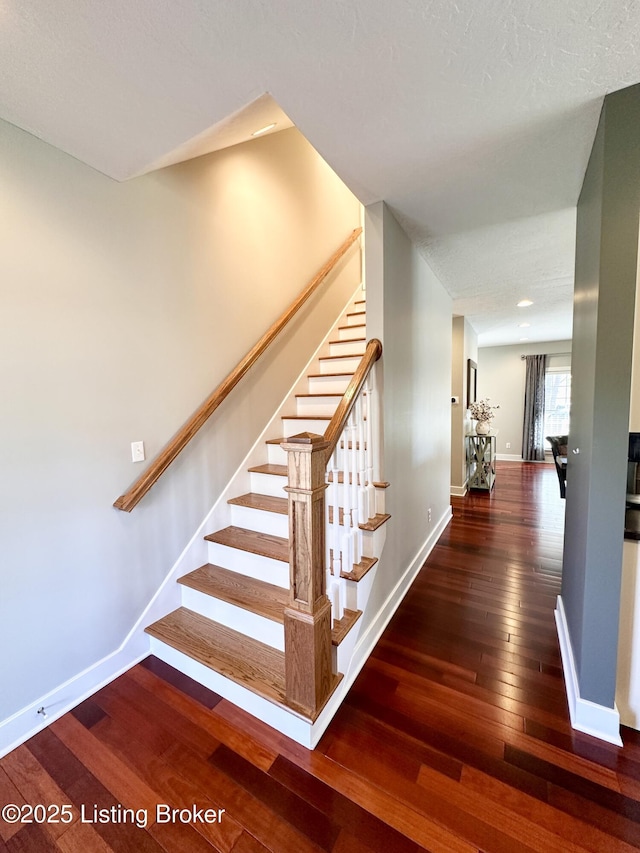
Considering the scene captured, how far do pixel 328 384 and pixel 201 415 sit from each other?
1.25 meters

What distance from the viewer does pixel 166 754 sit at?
1.33 m

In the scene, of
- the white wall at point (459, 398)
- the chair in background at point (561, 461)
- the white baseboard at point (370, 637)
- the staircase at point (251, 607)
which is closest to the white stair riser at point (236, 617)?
the staircase at point (251, 607)

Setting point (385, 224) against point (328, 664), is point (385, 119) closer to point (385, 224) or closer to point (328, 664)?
point (385, 224)

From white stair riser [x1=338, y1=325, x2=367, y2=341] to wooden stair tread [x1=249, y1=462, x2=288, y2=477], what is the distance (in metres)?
1.46

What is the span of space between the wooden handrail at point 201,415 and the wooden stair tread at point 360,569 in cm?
106

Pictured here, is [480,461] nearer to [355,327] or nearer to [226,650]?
[355,327]

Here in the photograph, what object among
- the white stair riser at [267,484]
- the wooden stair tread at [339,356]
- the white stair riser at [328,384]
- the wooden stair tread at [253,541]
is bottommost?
the wooden stair tread at [253,541]

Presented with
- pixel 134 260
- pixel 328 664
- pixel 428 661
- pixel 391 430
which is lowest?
pixel 428 661

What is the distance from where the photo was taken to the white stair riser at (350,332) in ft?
10.7

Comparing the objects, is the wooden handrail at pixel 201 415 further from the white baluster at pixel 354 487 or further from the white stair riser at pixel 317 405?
the white baluster at pixel 354 487

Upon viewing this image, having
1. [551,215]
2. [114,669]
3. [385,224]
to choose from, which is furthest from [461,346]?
[114,669]

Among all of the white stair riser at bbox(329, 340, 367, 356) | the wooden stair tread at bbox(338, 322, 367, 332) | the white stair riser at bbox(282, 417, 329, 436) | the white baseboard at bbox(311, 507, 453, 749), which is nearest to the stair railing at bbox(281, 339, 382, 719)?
the white baseboard at bbox(311, 507, 453, 749)

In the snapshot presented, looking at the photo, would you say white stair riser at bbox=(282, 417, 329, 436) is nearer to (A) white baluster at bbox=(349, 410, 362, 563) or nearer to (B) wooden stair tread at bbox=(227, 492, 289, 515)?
(B) wooden stair tread at bbox=(227, 492, 289, 515)

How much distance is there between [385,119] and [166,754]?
2.60m
